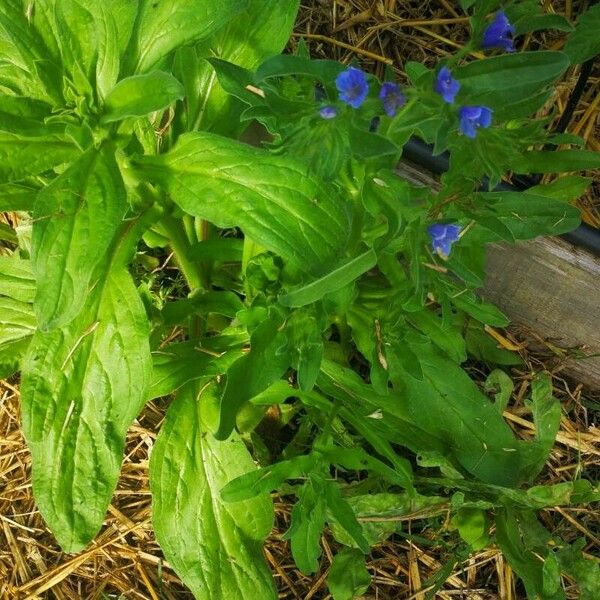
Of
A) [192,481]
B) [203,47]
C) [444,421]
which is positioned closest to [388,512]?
[444,421]

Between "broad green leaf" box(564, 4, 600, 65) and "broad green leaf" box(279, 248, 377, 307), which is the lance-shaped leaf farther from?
"broad green leaf" box(564, 4, 600, 65)

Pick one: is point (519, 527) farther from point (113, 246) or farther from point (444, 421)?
point (113, 246)

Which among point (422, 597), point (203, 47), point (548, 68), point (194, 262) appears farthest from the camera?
point (422, 597)

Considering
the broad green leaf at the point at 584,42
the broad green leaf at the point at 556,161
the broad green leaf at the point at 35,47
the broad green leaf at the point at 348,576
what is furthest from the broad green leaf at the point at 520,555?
the broad green leaf at the point at 35,47

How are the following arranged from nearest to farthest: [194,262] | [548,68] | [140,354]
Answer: [548,68] → [140,354] → [194,262]

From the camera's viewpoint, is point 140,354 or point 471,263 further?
point 471,263

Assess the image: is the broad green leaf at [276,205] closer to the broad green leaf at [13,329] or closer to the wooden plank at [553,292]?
the broad green leaf at [13,329]

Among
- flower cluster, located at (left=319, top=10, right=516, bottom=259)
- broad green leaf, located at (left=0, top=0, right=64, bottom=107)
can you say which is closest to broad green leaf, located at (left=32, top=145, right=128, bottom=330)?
broad green leaf, located at (left=0, top=0, right=64, bottom=107)

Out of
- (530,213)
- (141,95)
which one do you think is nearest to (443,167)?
(530,213)
